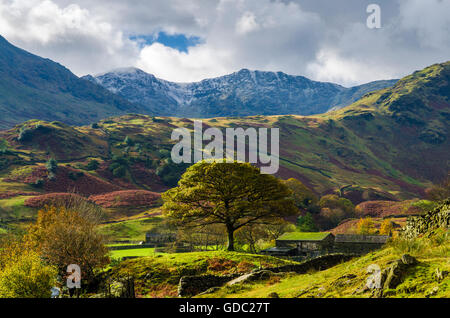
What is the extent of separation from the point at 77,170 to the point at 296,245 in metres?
130

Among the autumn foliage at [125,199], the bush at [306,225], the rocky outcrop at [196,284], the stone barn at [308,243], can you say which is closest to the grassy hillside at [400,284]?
the rocky outcrop at [196,284]

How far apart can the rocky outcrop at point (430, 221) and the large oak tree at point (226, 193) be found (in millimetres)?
23392

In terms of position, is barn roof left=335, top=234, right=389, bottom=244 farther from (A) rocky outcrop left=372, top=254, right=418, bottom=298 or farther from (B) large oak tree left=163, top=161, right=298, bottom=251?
(A) rocky outcrop left=372, top=254, right=418, bottom=298

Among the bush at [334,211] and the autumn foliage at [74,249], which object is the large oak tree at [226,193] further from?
the bush at [334,211]

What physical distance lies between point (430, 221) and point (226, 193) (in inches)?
1060

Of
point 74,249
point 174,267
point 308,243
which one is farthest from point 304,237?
point 74,249

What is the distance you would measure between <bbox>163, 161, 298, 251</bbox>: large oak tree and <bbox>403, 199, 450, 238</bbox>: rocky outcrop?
23392mm

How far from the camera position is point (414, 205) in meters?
136

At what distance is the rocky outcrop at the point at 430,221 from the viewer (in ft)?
63.0

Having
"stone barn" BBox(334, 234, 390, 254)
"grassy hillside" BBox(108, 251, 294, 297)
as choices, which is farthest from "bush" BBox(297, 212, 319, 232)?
"grassy hillside" BBox(108, 251, 294, 297)

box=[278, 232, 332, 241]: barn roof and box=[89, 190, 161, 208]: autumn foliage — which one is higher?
box=[89, 190, 161, 208]: autumn foliage

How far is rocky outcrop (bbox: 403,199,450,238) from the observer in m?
19.2

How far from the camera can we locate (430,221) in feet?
68.2
